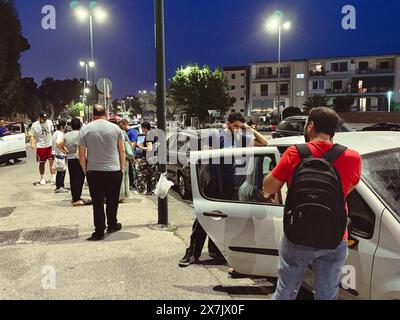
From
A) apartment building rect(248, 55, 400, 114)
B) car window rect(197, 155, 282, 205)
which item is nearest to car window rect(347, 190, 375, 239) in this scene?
car window rect(197, 155, 282, 205)

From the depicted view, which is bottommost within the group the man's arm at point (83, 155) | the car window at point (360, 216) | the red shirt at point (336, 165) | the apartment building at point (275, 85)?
the car window at point (360, 216)

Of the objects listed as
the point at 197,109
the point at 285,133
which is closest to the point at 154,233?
the point at 285,133

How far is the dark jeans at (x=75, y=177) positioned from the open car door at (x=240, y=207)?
4583mm

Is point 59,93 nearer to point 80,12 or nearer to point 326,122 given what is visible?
point 80,12

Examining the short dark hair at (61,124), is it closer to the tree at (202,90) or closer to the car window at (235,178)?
the car window at (235,178)

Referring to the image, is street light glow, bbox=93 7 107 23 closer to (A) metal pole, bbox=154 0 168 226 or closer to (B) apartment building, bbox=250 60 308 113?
(A) metal pole, bbox=154 0 168 226

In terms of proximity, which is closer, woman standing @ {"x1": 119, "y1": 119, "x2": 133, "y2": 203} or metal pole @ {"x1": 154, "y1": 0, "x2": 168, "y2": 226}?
metal pole @ {"x1": 154, "y1": 0, "x2": 168, "y2": 226}

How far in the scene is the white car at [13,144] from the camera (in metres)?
15.6

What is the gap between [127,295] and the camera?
406 cm

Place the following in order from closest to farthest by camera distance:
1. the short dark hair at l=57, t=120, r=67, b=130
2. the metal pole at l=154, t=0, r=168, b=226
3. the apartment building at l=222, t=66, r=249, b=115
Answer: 1. the metal pole at l=154, t=0, r=168, b=226
2. the short dark hair at l=57, t=120, r=67, b=130
3. the apartment building at l=222, t=66, r=249, b=115

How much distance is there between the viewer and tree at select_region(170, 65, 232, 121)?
53.7 m

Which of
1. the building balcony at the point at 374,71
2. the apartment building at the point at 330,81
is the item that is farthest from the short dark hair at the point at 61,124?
the building balcony at the point at 374,71

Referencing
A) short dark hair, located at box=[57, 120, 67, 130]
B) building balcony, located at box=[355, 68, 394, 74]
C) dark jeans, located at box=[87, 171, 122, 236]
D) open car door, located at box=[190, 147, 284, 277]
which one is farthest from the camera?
building balcony, located at box=[355, 68, 394, 74]

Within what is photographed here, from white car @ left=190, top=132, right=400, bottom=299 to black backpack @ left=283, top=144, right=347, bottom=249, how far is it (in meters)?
0.42
